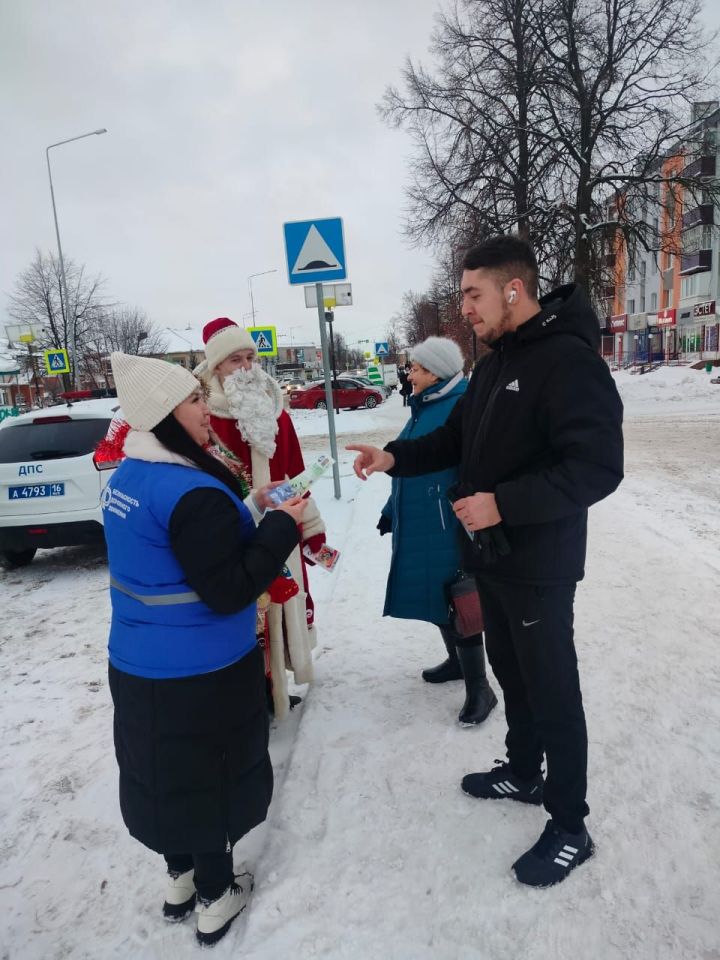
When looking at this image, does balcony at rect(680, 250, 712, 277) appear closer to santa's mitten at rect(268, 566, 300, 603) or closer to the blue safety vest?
santa's mitten at rect(268, 566, 300, 603)

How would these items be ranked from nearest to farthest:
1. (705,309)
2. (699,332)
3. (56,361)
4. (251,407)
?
(251,407), (56,361), (705,309), (699,332)

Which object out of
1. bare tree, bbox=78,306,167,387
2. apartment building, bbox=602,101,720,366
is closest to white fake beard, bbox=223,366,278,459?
apartment building, bbox=602,101,720,366

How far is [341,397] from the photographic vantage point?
83.6 feet

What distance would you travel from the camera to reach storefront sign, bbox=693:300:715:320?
128 ft

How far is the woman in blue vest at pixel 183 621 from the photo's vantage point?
166 cm

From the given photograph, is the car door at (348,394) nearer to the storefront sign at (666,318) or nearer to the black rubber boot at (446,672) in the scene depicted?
the black rubber boot at (446,672)

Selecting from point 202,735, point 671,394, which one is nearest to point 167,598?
point 202,735

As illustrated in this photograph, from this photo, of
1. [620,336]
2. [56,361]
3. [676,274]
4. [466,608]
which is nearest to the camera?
[466,608]

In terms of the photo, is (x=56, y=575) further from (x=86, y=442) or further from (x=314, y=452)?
(x=314, y=452)

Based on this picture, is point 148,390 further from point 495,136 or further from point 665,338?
point 665,338

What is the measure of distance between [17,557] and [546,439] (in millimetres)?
6322

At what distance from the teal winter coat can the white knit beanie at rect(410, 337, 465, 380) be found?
0.20ft

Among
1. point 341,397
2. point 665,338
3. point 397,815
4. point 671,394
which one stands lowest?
point 397,815

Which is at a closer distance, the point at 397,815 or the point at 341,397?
the point at 397,815
